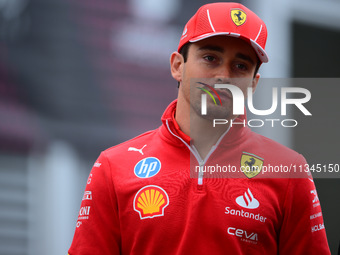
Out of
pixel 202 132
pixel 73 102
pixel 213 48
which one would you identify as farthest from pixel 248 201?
pixel 73 102

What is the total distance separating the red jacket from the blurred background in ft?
12.5

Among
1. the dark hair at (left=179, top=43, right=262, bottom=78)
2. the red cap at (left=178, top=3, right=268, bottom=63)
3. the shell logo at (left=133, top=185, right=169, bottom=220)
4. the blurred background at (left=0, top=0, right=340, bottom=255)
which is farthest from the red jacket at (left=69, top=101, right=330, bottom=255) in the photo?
the blurred background at (left=0, top=0, right=340, bottom=255)

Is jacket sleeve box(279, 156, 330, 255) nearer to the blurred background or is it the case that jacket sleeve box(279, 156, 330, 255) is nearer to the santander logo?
the santander logo

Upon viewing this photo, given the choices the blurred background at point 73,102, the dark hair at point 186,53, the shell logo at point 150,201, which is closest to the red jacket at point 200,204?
the shell logo at point 150,201

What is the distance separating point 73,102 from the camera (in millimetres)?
7070

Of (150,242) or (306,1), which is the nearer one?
(150,242)

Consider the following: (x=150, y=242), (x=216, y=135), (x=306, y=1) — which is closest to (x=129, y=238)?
(x=150, y=242)

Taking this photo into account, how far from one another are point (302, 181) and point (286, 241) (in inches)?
10.7

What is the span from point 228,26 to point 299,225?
0.93m

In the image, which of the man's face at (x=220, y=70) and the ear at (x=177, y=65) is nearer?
the man's face at (x=220, y=70)

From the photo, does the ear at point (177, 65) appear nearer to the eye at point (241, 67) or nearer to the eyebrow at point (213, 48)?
the eyebrow at point (213, 48)

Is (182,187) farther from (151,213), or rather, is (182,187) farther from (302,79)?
(302,79)

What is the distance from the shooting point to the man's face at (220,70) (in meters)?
2.83

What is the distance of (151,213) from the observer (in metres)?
2.77
